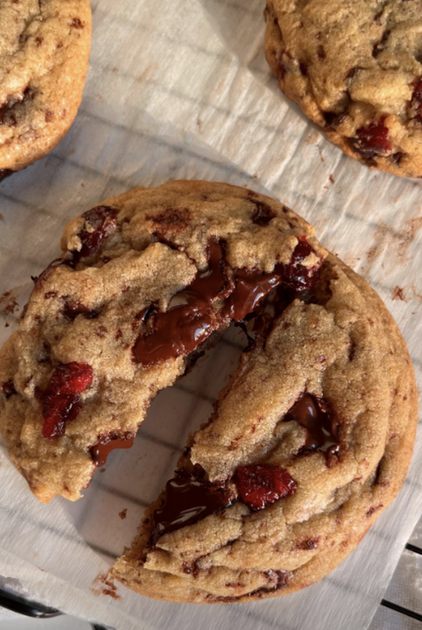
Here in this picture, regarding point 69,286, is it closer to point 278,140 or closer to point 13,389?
point 13,389


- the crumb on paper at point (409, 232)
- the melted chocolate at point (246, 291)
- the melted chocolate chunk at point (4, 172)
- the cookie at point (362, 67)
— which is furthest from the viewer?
the crumb on paper at point (409, 232)

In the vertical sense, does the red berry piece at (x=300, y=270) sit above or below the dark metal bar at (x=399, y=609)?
above

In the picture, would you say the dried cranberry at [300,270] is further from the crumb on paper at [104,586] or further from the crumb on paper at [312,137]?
the crumb on paper at [104,586]

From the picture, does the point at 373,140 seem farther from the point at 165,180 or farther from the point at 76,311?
the point at 76,311

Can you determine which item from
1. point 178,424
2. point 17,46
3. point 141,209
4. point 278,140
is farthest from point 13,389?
point 278,140

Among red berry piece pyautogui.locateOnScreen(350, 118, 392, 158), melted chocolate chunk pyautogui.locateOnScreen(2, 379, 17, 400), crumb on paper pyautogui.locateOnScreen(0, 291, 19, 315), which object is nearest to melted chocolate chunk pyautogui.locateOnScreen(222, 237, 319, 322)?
red berry piece pyautogui.locateOnScreen(350, 118, 392, 158)

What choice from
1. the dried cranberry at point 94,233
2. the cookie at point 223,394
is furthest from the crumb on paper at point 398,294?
the dried cranberry at point 94,233

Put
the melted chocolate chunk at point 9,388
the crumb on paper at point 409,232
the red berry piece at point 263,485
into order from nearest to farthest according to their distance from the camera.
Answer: the red berry piece at point 263,485
the melted chocolate chunk at point 9,388
the crumb on paper at point 409,232
